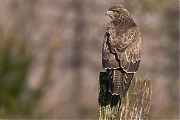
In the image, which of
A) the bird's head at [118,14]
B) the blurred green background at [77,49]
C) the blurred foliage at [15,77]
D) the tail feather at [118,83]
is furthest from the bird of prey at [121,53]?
the blurred green background at [77,49]

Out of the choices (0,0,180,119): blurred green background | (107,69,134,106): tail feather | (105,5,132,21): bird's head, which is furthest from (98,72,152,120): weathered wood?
(0,0,180,119): blurred green background

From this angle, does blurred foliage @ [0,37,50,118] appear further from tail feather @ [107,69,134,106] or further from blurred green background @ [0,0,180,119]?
tail feather @ [107,69,134,106]

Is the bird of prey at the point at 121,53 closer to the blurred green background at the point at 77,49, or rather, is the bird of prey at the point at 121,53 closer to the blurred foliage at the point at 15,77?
the blurred foliage at the point at 15,77

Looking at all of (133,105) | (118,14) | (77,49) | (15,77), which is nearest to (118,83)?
(133,105)

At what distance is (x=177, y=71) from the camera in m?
18.8

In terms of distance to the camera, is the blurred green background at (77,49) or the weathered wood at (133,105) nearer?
the weathered wood at (133,105)

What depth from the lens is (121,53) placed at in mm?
7254

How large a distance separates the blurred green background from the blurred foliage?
98mm

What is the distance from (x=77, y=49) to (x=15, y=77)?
6221mm

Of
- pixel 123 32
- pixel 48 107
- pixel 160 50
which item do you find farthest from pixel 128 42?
pixel 160 50

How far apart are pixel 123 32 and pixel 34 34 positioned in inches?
539

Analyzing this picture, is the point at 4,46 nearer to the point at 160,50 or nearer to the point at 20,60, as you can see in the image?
the point at 20,60

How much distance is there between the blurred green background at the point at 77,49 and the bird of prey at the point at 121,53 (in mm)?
7550

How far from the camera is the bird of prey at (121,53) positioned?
6688 millimetres
